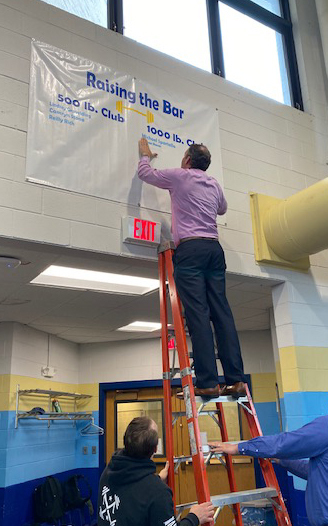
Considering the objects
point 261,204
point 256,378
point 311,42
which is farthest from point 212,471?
point 311,42

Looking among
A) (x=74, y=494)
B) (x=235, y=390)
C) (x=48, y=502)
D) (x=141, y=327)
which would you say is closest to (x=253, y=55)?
(x=141, y=327)

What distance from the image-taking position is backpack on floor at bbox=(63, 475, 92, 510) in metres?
5.26

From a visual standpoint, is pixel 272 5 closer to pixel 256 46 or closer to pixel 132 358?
pixel 256 46

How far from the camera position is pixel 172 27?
13.6ft

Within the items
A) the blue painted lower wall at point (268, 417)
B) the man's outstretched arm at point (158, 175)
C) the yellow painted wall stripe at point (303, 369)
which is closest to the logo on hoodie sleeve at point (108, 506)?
the man's outstretched arm at point (158, 175)

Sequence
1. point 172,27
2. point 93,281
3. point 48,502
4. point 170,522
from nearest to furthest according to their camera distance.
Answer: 1. point 170,522
2. point 93,281
3. point 172,27
4. point 48,502

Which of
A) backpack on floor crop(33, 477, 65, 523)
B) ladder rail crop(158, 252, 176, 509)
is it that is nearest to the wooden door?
backpack on floor crop(33, 477, 65, 523)

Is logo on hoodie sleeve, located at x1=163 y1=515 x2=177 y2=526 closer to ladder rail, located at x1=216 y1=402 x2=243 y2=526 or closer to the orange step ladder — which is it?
the orange step ladder

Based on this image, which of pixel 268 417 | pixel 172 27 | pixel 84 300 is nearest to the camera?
pixel 172 27

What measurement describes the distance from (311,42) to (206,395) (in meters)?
4.21

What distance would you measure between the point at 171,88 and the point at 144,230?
1302mm

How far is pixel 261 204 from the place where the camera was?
380cm

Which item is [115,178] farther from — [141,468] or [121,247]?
[141,468]

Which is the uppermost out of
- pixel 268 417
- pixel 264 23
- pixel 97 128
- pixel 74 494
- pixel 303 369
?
pixel 264 23
